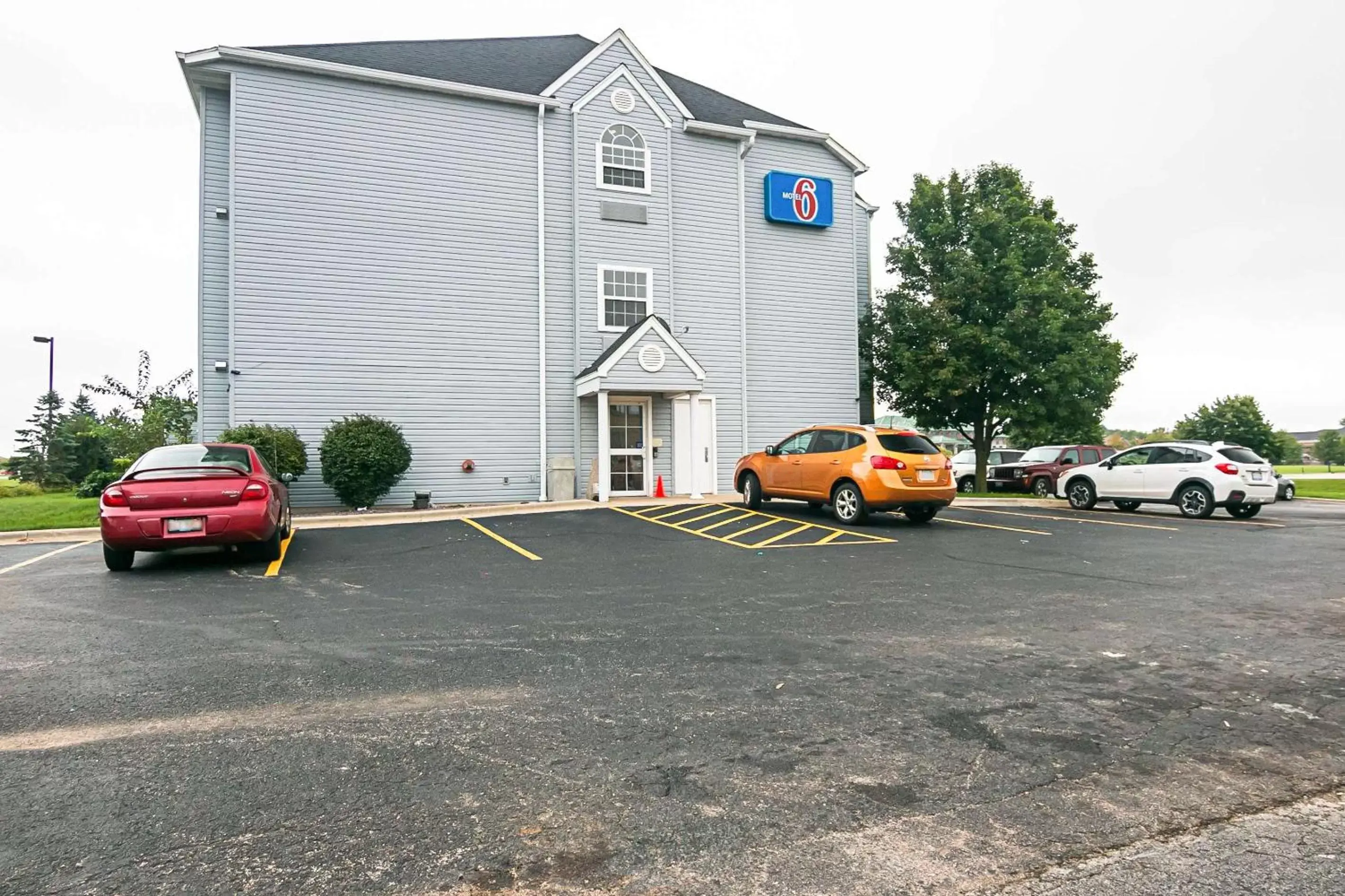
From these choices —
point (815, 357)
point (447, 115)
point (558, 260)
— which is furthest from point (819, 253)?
point (447, 115)

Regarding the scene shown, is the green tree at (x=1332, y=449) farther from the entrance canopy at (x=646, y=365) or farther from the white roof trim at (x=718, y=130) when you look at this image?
the entrance canopy at (x=646, y=365)

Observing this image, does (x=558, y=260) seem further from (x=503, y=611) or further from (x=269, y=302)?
(x=503, y=611)

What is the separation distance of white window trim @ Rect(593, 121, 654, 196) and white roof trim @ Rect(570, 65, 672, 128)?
2.23 feet

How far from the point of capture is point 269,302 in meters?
Result: 16.0

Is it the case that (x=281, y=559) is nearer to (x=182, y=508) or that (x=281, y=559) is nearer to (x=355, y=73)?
(x=182, y=508)

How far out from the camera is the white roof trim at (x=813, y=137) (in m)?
20.6

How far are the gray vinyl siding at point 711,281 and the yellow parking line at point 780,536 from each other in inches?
272

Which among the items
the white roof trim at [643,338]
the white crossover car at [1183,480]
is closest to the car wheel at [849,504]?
the white roof trim at [643,338]

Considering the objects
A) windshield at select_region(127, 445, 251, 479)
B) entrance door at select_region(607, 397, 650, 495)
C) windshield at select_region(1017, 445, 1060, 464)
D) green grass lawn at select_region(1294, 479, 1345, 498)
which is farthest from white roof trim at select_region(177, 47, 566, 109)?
green grass lawn at select_region(1294, 479, 1345, 498)

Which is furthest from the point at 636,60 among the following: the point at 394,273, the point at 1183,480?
the point at 1183,480

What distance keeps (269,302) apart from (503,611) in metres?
12.5

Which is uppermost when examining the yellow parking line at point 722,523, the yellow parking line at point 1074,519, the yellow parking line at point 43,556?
the yellow parking line at point 722,523

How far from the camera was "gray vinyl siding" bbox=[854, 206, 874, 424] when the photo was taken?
23.0m

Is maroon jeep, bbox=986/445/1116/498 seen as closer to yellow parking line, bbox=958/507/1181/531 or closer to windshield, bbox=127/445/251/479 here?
yellow parking line, bbox=958/507/1181/531
